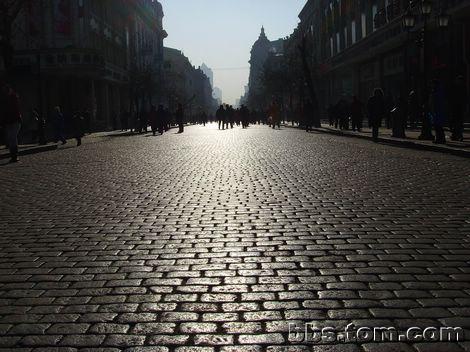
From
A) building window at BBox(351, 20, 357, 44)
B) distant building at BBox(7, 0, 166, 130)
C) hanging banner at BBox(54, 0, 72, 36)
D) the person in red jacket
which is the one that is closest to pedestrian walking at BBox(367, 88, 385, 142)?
the person in red jacket

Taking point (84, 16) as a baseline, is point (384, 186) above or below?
below

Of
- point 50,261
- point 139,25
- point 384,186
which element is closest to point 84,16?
point 139,25

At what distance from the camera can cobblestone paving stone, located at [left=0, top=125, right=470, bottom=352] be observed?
3.32 m

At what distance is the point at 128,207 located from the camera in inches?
307

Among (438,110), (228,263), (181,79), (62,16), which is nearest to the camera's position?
(228,263)

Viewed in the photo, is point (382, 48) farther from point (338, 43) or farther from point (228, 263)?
point (228, 263)

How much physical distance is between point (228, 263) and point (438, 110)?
14263mm

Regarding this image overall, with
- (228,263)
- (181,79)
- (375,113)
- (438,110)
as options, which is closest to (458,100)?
(438,110)

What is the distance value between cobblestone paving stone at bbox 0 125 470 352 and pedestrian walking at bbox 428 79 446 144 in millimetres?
7892

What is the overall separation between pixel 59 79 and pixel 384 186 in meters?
45.1

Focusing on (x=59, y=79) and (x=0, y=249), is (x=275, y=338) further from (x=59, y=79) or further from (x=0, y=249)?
(x=59, y=79)

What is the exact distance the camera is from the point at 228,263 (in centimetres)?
471

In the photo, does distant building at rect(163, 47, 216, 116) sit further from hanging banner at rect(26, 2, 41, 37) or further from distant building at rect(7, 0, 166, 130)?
hanging banner at rect(26, 2, 41, 37)

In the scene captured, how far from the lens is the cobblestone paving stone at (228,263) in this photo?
3.32 m
